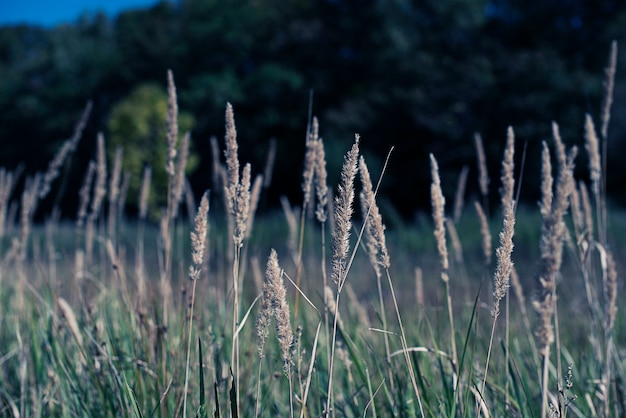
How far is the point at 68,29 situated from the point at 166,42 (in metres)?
9.25

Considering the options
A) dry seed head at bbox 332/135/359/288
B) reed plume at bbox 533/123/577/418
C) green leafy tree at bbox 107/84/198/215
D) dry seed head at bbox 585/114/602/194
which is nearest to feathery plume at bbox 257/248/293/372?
dry seed head at bbox 332/135/359/288

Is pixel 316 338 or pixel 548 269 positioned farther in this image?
pixel 316 338

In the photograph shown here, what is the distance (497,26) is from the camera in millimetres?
22828

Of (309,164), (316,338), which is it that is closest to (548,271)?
(316,338)

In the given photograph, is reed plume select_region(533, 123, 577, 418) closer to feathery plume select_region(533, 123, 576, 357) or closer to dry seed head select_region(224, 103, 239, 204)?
feathery plume select_region(533, 123, 576, 357)

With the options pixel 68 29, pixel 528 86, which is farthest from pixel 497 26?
pixel 68 29

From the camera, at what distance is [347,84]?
2400 centimetres

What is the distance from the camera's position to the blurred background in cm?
1892

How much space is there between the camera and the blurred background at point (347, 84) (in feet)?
62.1

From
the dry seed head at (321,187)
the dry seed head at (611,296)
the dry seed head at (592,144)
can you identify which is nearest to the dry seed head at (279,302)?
the dry seed head at (321,187)

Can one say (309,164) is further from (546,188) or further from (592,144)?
(592,144)

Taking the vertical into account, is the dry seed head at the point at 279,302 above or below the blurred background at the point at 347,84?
below

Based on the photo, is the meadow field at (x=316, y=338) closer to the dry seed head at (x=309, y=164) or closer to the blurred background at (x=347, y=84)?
the dry seed head at (x=309, y=164)

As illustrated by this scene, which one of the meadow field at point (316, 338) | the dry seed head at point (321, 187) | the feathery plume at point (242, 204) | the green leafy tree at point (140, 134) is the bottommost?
the meadow field at point (316, 338)
